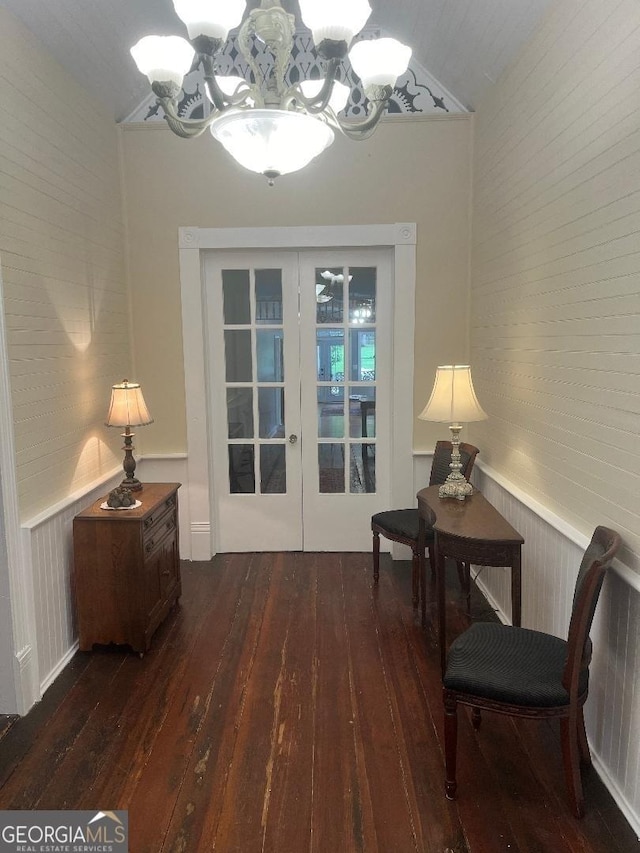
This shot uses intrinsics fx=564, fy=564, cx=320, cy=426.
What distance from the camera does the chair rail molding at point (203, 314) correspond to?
12.6 ft

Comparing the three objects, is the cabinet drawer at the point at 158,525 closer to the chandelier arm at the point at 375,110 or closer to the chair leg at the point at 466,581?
the chair leg at the point at 466,581

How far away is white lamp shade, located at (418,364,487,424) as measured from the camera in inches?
116

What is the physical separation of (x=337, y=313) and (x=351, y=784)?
291 cm

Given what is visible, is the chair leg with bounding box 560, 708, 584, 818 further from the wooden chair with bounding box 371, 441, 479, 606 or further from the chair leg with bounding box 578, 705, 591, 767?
the wooden chair with bounding box 371, 441, 479, 606

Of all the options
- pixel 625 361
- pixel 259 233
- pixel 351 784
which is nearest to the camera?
pixel 625 361

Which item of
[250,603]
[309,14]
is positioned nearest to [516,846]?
[250,603]

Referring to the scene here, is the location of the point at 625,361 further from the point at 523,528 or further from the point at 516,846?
the point at 516,846

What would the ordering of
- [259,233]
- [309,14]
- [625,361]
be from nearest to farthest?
[309,14] → [625,361] → [259,233]

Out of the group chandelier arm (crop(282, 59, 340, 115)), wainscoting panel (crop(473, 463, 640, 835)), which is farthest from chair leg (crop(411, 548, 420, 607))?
chandelier arm (crop(282, 59, 340, 115))

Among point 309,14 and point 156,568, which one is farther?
point 156,568

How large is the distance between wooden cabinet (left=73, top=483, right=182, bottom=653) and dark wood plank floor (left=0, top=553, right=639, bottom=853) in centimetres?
14

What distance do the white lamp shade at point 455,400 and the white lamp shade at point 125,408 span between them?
157 centimetres

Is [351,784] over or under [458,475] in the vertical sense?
under

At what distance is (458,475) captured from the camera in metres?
3.10
